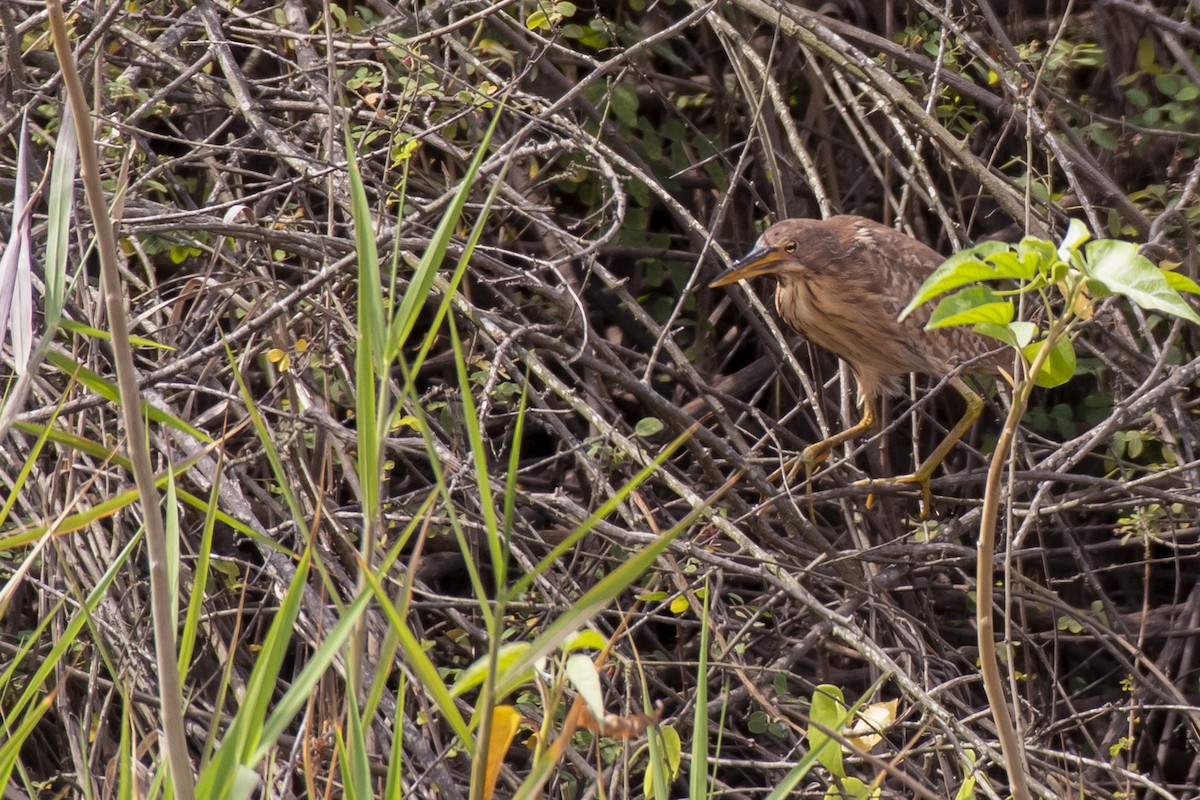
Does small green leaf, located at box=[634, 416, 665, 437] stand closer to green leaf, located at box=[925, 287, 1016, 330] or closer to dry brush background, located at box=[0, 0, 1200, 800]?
dry brush background, located at box=[0, 0, 1200, 800]

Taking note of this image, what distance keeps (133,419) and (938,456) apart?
Result: 254 centimetres

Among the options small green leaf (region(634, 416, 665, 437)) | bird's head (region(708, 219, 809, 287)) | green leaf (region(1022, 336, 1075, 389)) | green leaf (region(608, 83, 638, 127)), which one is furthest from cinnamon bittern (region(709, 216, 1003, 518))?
green leaf (region(1022, 336, 1075, 389))

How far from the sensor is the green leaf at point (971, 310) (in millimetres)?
1027

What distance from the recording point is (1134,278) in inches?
39.1

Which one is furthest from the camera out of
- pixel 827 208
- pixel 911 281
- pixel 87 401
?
pixel 911 281

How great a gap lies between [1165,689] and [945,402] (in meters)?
1.07

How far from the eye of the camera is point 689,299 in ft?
12.5

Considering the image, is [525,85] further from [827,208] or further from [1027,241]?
[1027,241]

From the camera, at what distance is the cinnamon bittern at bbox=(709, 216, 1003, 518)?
11.7 ft

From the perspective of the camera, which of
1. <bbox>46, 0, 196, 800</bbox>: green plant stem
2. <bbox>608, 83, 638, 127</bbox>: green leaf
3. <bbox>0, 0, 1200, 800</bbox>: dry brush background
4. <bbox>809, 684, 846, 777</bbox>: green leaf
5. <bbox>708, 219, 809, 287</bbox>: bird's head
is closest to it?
<bbox>46, 0, 196, 800</bbox>: green plant stem

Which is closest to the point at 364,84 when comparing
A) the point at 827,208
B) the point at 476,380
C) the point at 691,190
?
the point at 476,380

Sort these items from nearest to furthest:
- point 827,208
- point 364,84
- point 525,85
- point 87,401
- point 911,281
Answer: point 87,401 → point 364,84 → point 827,208 → point 525,85 → point 911,281

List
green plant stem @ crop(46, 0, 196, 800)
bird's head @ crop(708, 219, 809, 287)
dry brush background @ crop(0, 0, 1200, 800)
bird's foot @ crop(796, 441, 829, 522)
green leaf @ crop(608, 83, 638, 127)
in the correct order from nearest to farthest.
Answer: green plant stem @ crop(46, 0, 196, 800), dry brush background @ crop(0, 0, 1200, 800), bird's foot @ crop(796, 441, 829, 522), green leaf @ crop(608, 83, 638, 127), bird's head @ crop(708, 219, 809, 287)

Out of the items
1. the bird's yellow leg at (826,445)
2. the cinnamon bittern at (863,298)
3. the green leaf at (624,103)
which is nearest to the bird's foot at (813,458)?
the bird's yellow leg at (826,445)
